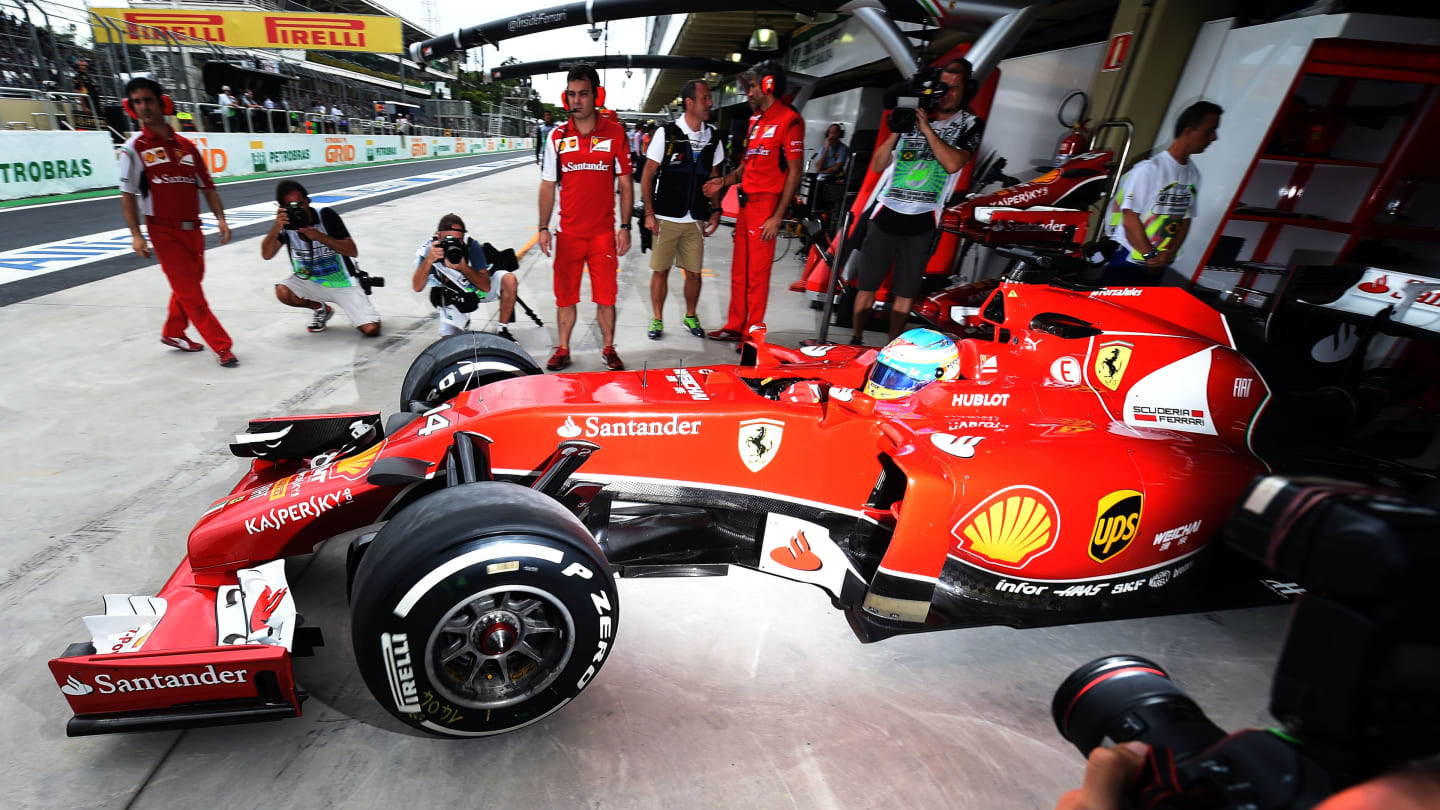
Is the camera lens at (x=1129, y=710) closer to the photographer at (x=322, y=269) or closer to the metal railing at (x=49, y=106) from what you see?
the photographer at (x=322, y=269)

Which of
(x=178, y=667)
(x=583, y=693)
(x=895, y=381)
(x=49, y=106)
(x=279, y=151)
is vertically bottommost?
(x=583, y=693)

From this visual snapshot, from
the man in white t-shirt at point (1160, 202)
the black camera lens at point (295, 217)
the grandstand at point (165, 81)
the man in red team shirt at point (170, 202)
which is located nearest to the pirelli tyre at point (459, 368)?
the man in red team shirt at point (170, 202)

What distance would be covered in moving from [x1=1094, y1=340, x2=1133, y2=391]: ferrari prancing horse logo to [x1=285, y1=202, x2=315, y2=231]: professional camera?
210 inches

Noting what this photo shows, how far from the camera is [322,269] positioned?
5195 mm

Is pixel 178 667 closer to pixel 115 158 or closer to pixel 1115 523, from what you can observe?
pixel 1115 523

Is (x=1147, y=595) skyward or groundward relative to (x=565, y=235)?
groundward

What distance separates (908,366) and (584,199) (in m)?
2.93

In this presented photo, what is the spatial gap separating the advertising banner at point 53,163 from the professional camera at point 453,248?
30.4ft

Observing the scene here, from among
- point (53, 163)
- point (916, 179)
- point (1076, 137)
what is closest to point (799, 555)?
point (916, 179)

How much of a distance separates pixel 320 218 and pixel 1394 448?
7.15 metres

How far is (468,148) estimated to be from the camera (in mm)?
37000

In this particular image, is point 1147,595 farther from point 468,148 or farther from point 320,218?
point 468,148

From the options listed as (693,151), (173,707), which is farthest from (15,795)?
(693,151)

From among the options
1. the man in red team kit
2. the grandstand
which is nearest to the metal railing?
the grandstand
